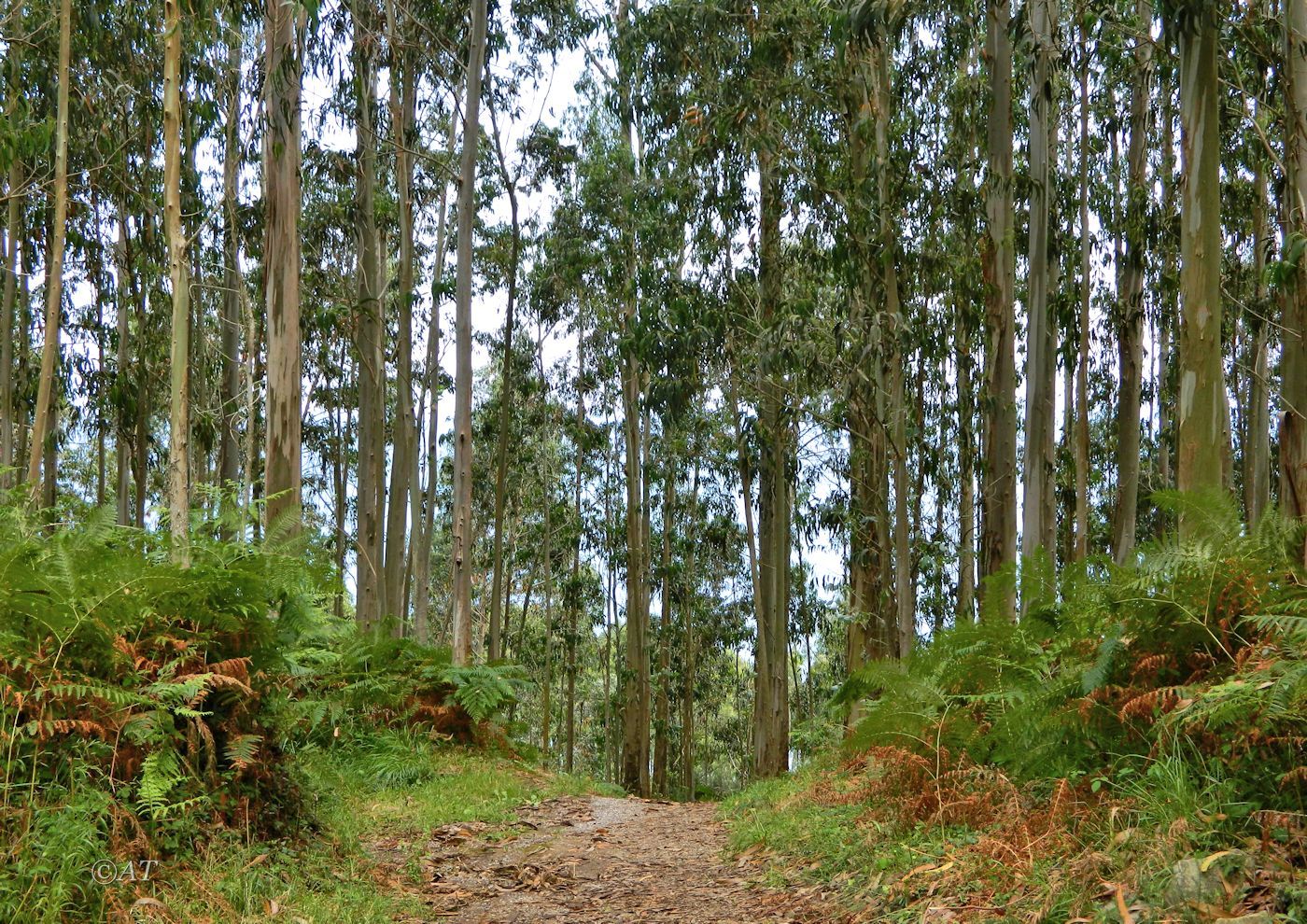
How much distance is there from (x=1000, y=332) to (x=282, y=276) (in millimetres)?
6649

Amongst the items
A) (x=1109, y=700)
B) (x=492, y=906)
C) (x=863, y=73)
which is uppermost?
(x=863, y=73)

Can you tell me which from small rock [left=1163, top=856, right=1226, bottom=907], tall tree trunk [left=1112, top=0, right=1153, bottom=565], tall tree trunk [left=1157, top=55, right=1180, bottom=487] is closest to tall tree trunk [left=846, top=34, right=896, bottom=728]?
tall tree trunk [left=1112, top=0, right=1153, bottom=565]

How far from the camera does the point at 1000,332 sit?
33.3 ft

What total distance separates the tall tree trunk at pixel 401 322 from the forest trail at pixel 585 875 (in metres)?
6.61

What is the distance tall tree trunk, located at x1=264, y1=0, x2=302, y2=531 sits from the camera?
9.09 meters

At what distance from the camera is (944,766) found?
195 inches

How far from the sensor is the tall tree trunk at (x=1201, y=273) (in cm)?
624

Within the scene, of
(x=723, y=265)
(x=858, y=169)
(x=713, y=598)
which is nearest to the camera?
(x=858, y=169)

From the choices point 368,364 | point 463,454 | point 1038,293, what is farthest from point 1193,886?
point 368,364

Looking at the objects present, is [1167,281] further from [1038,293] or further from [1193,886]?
[1193,886]

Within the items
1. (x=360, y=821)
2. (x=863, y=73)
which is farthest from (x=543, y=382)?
(x=360, y=821)

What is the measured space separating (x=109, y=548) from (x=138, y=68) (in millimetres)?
12421

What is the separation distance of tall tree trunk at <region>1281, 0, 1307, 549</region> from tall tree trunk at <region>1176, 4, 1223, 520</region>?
17 centimetres

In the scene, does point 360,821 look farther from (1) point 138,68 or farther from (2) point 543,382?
(2) point 543,382
